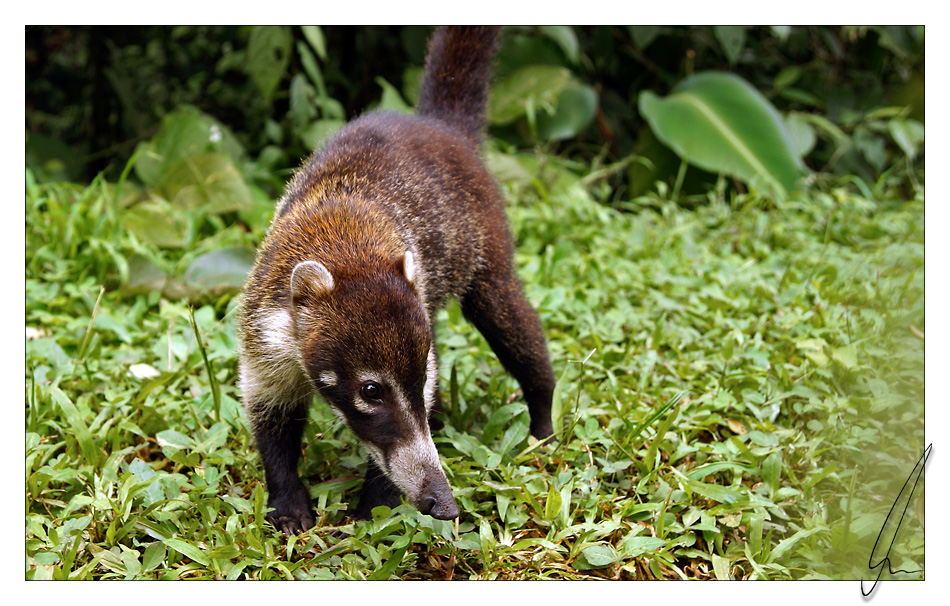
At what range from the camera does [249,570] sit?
7.82ft

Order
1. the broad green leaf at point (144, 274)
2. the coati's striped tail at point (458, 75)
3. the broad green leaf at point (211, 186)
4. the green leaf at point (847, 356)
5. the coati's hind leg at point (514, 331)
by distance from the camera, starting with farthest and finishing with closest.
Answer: the broad green leaf at point (211, 186) → the broad green leaf at point (144, 274) → the coati's striped tail at point (458, 75) → the green leaf at point (847, 356) → the coati's hind leg at point (514, 331)

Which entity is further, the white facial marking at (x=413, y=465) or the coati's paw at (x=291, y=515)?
the coati's paw at (x=291, y=515)

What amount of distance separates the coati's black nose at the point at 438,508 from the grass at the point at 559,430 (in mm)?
166

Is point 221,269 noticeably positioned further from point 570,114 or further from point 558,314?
point 570,114

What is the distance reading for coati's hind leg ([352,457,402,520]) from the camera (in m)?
2.63

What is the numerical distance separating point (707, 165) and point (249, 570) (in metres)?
4.66

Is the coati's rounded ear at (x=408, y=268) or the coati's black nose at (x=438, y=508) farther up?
the coati's rounded ear at (x=408, y=268)

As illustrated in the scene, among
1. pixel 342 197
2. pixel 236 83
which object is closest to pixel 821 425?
pixel 342 197

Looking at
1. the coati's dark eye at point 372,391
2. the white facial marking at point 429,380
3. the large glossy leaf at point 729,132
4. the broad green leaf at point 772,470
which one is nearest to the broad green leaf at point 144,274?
the white facial marking at point 429,380

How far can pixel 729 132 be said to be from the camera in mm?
6043

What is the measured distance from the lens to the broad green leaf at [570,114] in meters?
6.09

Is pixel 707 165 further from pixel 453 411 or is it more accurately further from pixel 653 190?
pixel 453 411

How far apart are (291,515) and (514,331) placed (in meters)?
1.10
